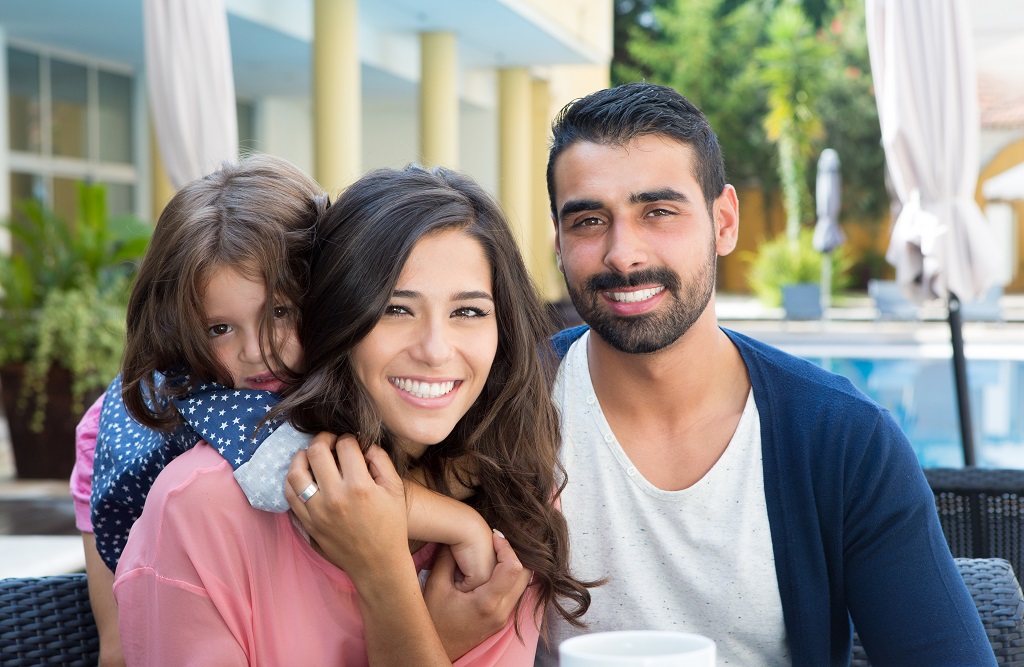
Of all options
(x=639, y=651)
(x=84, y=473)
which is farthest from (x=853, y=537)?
(x=84, y=473)

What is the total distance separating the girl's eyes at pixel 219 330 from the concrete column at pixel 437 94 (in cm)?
1003

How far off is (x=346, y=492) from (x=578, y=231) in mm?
830

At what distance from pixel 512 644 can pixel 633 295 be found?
2.32 ft

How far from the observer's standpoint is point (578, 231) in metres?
2.10

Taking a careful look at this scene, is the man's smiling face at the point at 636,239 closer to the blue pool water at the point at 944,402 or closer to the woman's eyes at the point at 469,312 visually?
the woman's eyes at the point at 469,312

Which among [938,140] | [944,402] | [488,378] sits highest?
[938,140]

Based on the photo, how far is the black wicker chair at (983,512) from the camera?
2.40 metres

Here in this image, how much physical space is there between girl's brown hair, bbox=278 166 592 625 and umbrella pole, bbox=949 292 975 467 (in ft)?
7.75

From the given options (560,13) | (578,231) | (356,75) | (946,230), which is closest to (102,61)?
(356,75)

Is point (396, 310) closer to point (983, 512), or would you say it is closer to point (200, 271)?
point (200, 271)

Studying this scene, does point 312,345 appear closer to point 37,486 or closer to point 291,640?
point 291,640

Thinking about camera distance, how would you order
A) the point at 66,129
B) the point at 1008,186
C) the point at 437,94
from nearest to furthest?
the point at 66,129 < the point at 437,94 < the point at 1008,186

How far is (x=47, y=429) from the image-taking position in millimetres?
6188

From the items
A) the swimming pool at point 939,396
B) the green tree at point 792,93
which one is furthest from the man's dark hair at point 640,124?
the green tree at point 792,93
